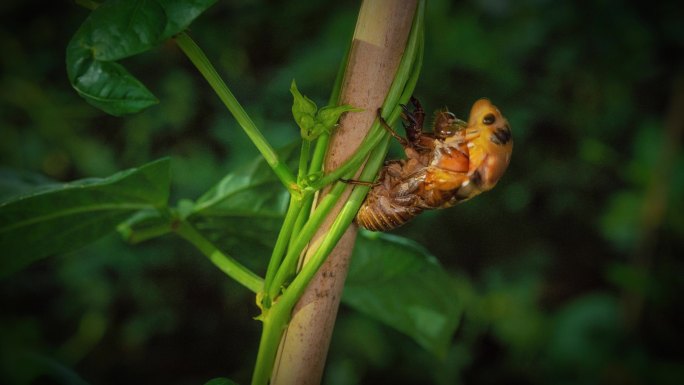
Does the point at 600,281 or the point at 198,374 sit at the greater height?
the point at 600,281

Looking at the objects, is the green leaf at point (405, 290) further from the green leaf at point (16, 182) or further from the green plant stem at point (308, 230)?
the green leaf at point (16, 182)

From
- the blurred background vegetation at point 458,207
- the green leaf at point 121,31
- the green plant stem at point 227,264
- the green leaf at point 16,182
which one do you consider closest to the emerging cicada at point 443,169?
the green plant stem at point 227,264

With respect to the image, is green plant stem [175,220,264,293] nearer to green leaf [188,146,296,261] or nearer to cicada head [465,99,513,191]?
green leaf [188,146,296,261]

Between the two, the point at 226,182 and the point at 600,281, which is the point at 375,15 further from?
the point at 600,281

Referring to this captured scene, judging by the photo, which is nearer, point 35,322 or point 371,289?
point 371,289

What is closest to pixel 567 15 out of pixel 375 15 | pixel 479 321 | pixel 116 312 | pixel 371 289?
pixel 479 321
